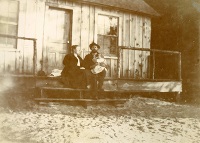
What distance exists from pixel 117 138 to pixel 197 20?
8.02 metres

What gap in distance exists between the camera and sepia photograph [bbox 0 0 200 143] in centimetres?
544

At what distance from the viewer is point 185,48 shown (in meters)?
11.6

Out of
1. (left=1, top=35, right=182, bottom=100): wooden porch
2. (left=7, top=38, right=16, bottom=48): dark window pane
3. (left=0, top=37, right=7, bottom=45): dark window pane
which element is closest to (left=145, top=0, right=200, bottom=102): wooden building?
(left=1, top=35, right=182, bottom=100): wooden porch

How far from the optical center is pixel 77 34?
A: 9625 mm

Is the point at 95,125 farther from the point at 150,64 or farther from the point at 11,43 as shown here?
the point at 150,64

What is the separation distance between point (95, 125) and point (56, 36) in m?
4.58

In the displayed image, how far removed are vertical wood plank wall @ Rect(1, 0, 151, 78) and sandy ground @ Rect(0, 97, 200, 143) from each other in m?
2.51

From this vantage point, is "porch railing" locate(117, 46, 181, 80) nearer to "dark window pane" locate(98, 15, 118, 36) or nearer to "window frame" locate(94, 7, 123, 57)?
"window frame" locate(94, 7, 123, 57)

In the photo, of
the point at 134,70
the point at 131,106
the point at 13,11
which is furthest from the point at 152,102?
the point at 13,11

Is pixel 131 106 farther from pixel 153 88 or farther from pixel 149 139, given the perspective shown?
pixel 149 139

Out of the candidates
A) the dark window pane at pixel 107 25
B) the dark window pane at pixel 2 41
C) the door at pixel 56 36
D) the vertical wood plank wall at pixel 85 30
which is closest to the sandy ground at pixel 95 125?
the door at pixel 56 36

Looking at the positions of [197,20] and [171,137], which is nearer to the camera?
[171,137]

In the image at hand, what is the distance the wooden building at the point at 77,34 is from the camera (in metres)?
8.48

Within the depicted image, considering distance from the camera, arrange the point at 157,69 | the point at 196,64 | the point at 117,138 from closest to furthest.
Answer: the point at 117,138
the point at 196,64
the point at 157,69
